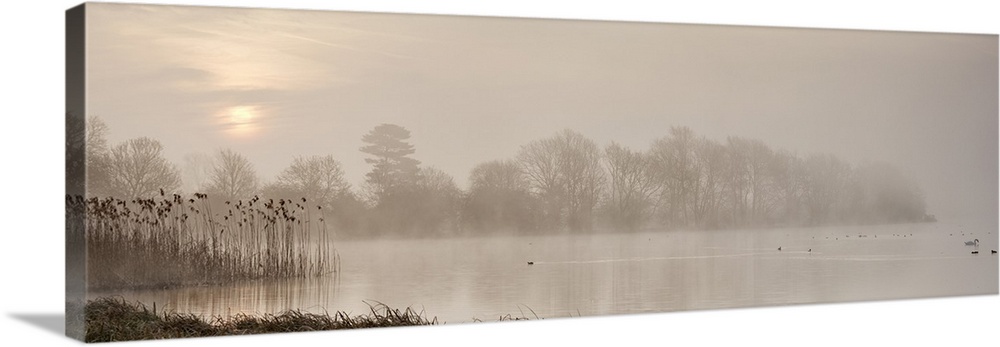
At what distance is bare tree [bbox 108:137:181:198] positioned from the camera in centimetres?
909

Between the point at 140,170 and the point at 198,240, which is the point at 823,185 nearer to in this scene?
the point at 198,240

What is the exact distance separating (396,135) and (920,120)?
428 cm

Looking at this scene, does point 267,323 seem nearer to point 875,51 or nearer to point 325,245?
point 325,245

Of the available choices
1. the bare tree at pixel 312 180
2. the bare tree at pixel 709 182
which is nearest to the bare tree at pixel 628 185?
the bare tree at pixel 709 182

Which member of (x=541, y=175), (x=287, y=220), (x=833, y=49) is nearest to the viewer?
(x=287, y=220)

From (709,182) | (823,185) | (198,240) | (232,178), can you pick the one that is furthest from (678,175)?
(198,240)

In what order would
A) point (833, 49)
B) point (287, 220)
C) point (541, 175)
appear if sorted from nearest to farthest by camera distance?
point (287, 220) < point (541, 175) < point (833, 49)

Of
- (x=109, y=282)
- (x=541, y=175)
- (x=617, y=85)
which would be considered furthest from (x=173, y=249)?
(x=617, y=85)

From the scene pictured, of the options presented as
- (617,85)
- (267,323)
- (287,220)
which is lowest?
(267,323)

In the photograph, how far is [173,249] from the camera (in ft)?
30.9

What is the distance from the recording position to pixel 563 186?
10.6m

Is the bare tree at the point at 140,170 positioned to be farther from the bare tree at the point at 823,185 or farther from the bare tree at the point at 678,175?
the bare tree at the point at 823,185

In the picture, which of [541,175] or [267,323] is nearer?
[267,323]

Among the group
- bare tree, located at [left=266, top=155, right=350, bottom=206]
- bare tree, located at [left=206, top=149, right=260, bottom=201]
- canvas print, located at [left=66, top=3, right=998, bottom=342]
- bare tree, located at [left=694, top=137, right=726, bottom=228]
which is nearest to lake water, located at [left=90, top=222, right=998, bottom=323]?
canvas print, located at [left=66, top=3, right=998, bottom=342]
